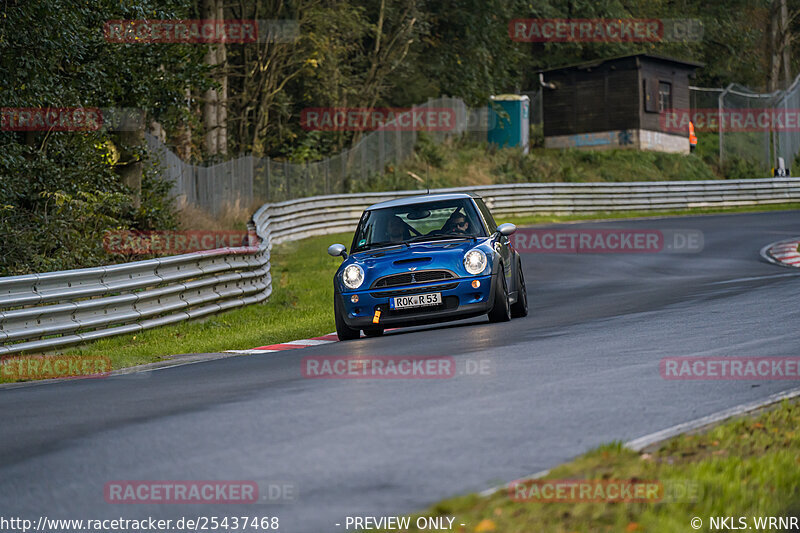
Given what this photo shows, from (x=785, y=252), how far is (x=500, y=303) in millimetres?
14404

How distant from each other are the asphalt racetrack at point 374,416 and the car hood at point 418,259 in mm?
741

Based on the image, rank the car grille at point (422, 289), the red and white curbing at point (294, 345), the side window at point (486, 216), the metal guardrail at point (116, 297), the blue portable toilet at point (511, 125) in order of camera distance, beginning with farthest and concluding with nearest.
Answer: the blue portable toilet at point (511, 125)
the side window at point (486, 216)
the red and white curbing at point (294, 345)
the metal guardrail at point (116, 297)
the car grille at point (422, 289)

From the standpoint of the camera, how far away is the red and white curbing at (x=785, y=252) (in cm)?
2350

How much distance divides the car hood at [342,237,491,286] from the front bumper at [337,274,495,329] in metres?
0.16

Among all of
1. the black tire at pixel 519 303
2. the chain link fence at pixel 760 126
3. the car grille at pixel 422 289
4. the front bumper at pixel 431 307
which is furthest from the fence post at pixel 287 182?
the chain link fence at pixel 760 126

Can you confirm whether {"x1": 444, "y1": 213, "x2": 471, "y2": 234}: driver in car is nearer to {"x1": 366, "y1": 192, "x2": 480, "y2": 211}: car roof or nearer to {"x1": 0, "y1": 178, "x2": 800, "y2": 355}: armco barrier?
{"x1": 366, "y1": 192, "x2": 480, "y2": 211}: car roof

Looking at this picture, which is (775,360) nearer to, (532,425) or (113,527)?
(532,425)

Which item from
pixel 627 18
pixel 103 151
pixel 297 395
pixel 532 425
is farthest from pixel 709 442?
pixel 627 18

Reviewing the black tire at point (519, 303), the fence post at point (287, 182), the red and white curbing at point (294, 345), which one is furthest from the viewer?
the fence post at point (287, 182)

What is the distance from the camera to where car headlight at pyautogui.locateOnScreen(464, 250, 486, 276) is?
40.8 feet

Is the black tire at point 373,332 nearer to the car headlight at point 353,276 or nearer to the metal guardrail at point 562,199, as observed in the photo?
the car headlight at point 353,276

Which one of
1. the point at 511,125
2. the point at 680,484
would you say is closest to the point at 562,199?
the point at 511,125

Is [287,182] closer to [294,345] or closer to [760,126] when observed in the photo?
[294,345]

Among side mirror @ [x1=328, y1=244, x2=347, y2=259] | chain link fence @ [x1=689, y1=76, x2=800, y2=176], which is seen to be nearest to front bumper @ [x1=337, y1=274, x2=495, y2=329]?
side mirror @ [x1=328, y1=244, x2=347, y2=259]
